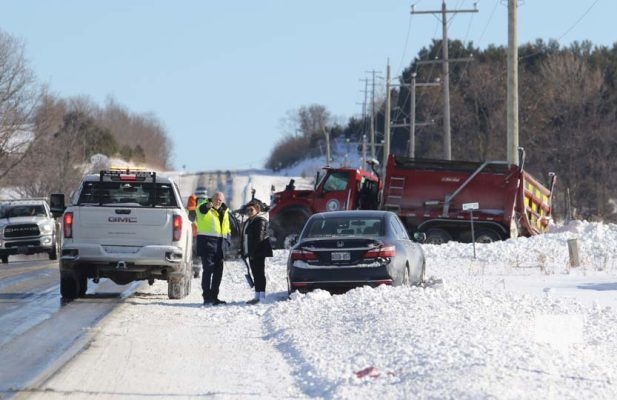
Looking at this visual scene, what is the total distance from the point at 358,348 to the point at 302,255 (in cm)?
606

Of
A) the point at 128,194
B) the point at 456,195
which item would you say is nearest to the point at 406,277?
the point at 128,194

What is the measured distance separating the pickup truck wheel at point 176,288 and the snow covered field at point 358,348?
0.67ft

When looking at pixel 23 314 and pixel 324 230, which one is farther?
pixel 324 230

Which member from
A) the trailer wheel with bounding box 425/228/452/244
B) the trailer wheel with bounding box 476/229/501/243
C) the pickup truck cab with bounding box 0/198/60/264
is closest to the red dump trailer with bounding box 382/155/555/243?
the trailer wheel with bounding box 476/229/501/243

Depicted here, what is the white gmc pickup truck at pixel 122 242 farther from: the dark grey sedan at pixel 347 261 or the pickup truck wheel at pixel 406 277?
the pickup truck wheel at pixel 406 277

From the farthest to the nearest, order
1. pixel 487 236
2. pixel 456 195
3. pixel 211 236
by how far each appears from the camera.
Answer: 1. pixel 487 236
2. pixel 456 195
3. pixel 211 236

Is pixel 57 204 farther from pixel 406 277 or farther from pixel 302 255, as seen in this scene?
pixel 406 277

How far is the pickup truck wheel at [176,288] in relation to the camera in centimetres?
2078

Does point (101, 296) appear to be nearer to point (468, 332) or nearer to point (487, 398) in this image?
point (468, 332)

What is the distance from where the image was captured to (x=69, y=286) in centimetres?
2078

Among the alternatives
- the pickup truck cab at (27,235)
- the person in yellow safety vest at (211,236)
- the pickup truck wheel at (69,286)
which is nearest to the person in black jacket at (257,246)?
the person in yellow safety vest at (211,236)

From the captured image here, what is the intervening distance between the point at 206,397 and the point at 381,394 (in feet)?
5.01

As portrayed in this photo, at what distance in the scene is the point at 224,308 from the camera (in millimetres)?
19219

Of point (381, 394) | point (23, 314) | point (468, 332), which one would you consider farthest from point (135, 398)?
point (23, 314)
